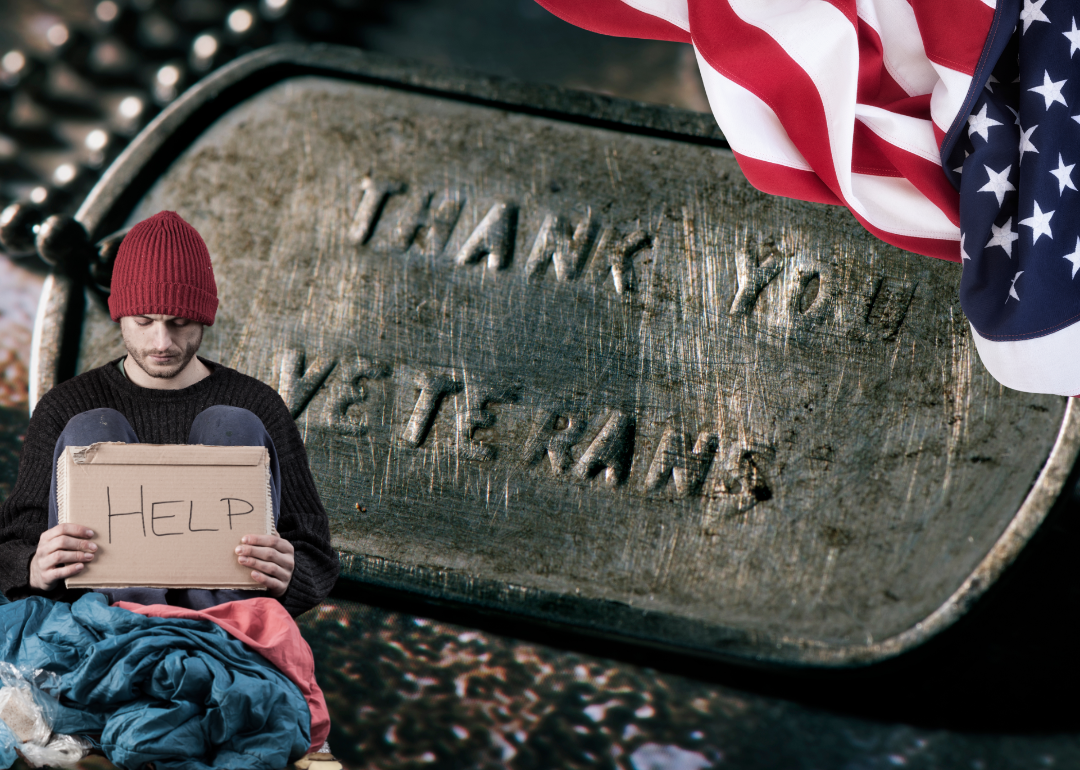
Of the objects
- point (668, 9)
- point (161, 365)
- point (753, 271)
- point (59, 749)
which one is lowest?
point (59, 749)

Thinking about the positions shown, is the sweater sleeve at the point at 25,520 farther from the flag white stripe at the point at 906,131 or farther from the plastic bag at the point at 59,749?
the flag white stripe at the point at 906,131

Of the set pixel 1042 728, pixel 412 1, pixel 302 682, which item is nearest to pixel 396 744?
pixel 302 682

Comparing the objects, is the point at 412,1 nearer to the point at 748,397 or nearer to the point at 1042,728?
the point at 748,397

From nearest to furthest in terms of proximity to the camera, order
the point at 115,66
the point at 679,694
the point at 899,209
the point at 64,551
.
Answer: the point at 64,551
the point at 679,694
the point at 899,209
the point at 115,66

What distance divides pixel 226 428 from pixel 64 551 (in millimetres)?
111

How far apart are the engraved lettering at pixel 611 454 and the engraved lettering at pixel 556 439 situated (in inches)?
0.5

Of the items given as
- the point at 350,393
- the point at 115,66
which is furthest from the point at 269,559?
the point at 115,66

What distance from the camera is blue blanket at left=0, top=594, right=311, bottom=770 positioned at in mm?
551

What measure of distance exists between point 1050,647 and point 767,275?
38 centimetres

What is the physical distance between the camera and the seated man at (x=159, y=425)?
1.89ft

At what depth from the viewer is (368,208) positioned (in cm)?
91

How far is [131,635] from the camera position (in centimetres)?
56

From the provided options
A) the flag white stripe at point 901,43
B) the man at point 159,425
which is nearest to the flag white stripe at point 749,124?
the flag white stripe at point 901,43

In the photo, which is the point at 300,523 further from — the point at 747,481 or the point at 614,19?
the point at 614,19
